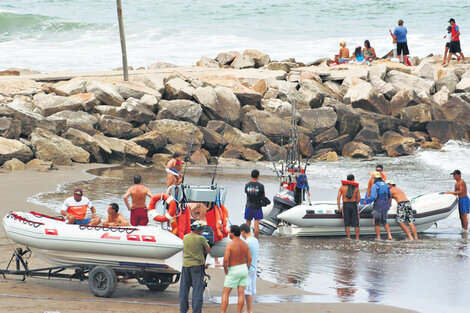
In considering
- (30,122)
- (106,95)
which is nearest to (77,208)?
(30,122)

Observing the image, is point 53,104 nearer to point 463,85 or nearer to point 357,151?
point 357,151

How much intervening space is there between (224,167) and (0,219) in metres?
7.97

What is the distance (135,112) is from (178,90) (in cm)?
255

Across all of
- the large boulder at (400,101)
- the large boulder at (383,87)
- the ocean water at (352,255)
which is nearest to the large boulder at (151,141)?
the ocean water at (352,255)

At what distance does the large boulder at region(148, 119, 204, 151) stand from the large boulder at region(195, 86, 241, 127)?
1.61m

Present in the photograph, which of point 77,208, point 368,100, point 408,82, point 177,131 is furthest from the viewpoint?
point 408,82

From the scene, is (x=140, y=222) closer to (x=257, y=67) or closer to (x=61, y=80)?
(x=61, y=80)

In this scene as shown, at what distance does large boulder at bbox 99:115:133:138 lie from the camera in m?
19.9

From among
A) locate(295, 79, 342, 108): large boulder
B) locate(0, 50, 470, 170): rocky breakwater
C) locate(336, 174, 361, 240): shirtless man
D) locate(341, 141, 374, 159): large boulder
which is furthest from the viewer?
locate(295, 79, 342, 108): large boulder

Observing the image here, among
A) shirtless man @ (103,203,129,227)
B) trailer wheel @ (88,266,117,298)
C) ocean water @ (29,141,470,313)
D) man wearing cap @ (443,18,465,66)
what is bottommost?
ocean water @ (29,141,470,313)

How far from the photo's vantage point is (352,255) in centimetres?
1147

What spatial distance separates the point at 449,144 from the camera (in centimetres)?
2370

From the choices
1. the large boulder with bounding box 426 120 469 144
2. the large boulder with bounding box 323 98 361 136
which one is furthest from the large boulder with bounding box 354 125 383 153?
the large boulder with bounding box 426 120 469 144

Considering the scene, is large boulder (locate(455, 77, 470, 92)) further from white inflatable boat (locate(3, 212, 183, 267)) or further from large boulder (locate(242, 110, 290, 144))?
white inflatable boat (locate(3, 212, 183, 267))
